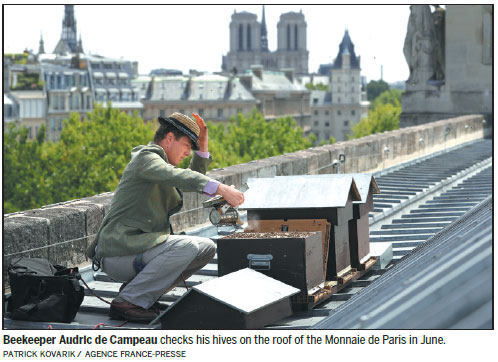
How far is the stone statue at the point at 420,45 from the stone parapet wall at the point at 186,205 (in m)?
8.74

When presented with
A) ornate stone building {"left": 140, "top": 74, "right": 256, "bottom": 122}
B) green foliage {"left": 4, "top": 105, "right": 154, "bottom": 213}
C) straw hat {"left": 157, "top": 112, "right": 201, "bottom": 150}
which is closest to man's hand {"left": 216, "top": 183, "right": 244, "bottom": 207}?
straw hat {"left": 157, "top": 112, "right": 201, "bottom": 150}

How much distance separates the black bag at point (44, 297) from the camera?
17.7 ft

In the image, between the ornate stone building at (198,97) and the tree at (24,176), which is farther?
the ornate stone building at (198,97)

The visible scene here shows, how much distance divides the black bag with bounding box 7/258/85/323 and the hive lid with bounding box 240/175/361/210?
46.0 inches

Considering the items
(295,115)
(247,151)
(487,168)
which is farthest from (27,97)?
(487,168)

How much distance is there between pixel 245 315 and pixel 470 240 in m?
1.36

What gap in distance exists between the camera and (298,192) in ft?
20.4

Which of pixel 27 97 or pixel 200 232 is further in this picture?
pixel 27 97

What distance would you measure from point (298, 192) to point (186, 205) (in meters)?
2.56

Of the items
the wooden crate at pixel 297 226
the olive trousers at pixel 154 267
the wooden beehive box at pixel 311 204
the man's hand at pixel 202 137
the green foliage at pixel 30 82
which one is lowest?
the olive trousers at pixel 154 267

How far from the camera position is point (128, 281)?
5.57m

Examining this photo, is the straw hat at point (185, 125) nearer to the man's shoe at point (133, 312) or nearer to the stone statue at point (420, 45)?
the man's shoe at point (133, 312)

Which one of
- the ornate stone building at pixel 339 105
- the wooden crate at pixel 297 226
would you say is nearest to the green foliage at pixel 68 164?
the wooden crate at pixel 297 226
